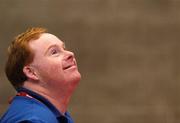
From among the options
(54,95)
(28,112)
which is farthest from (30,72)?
(28,112)

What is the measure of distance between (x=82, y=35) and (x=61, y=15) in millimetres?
224

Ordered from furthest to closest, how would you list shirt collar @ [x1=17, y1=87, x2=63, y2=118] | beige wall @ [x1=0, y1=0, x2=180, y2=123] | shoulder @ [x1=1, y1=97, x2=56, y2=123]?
1. beige wall @ [x1=0, y1=0, x2=180, y2=123]
2. shirt collar @ [x1=17, y1=87, x2=63, y2=118]
3. shoulder @ [x1=1, y1=97, x2=56, y2=123]

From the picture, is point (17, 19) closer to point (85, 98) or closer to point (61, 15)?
point (61, 15)

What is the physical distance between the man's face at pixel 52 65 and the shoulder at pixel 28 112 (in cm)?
13

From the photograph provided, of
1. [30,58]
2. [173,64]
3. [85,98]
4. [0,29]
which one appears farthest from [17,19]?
[30,58]

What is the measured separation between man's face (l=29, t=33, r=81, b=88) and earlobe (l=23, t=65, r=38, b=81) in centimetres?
1

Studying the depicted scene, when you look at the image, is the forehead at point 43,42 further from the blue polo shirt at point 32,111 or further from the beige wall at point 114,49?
the beige wall at point 114,49

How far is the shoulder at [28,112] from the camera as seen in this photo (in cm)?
145

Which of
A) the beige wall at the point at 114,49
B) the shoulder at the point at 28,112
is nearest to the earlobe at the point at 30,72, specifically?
the shoulder at the point at 28,112

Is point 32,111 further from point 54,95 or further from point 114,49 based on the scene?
point 114,49

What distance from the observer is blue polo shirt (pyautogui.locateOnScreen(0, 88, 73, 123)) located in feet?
4.78

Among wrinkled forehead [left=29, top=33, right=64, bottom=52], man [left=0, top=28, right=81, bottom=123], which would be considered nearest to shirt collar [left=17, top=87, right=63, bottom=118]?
man [left=0, top=28, right=81, bottom=123]

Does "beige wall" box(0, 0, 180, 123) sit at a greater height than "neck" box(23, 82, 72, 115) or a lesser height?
lesser

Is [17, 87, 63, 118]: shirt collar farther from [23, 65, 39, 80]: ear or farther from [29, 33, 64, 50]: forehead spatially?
[29, 33, 64, 50]: forehead
